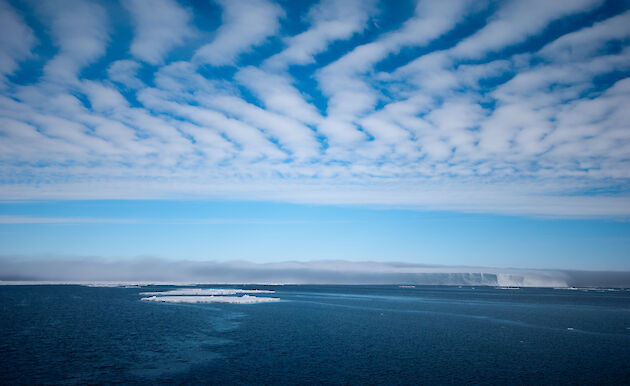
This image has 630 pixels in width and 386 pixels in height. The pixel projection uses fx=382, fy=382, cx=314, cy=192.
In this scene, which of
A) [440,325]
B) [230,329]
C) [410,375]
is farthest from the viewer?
[440,325]

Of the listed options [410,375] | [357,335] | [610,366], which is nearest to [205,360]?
[410,375]

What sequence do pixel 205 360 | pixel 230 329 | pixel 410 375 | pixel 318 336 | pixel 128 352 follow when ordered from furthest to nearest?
pixel 230 329, pixel 318 336, pixel 128 352, pixel 205 360, pixel 410 375

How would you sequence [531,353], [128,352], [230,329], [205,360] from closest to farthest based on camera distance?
1. [205,360]
2. [128,352]
3. [531,353]
4. [230,329]

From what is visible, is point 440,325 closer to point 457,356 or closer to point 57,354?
point 457,356

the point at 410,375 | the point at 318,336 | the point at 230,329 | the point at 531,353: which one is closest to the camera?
the point at 410,375

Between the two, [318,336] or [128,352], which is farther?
[318,336]

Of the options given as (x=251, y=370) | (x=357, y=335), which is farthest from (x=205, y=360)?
(x=357, y=335)

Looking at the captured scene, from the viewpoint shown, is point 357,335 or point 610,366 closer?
point 610,366

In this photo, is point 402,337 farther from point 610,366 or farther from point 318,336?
point 610,366
